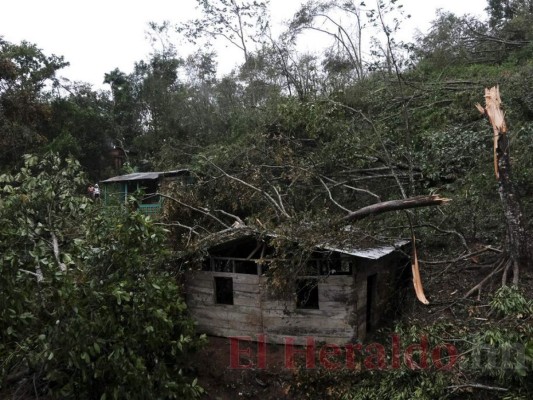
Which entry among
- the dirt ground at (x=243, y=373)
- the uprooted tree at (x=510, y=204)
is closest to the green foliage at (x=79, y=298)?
the dirt ground at (x=243, y=373)

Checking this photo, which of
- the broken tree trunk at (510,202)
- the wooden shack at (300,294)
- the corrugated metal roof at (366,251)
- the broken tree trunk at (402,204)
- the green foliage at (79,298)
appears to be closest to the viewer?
the green foliage at (79,298)

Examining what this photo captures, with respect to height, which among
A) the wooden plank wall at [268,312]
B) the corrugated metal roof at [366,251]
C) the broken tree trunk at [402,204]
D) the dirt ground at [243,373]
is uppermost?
the broken tree trunk at [402,204]

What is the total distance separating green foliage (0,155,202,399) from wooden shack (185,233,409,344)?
152 cm

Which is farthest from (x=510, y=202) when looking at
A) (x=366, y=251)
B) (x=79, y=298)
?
(x=79, y=298)

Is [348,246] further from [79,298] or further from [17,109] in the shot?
[17,109]

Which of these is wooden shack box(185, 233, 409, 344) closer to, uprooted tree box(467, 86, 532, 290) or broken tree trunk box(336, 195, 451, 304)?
broken tree trunk box(336, 195, 451, 304)

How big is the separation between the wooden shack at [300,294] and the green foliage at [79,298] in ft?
5.00

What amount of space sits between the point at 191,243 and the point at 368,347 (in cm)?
286

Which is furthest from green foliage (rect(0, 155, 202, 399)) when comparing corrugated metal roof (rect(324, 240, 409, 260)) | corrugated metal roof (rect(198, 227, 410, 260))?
corrugated metal roof (rect(324, 240, 409, 260))

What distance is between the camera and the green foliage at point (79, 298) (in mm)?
3801

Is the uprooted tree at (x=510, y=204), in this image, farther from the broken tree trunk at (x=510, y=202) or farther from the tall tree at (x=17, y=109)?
the tall tree at (x=17, y=109)

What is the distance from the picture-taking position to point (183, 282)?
6.96 m

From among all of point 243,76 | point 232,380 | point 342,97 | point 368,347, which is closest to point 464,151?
point 342,97

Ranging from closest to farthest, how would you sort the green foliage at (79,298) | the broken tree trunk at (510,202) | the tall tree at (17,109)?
the green foliage at (79,298) < the broken tree trunk at (510,202) < the tall tree at (17,109)
